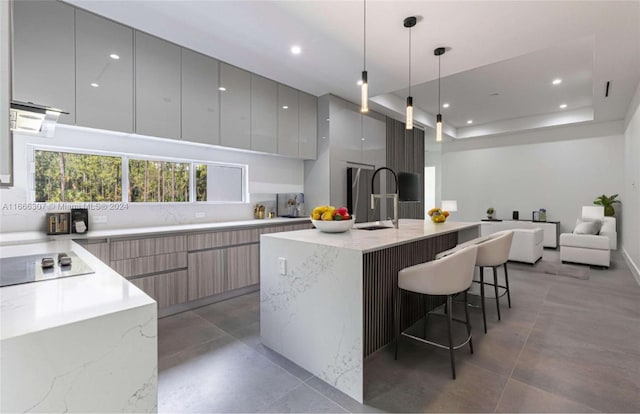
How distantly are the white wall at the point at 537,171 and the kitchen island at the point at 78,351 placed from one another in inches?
360

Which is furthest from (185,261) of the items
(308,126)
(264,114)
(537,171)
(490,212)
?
(537,171)

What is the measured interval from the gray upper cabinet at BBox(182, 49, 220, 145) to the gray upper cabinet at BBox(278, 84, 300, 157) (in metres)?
0.97

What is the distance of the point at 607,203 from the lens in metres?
6.53

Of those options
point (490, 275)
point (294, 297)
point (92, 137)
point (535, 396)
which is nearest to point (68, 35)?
point (92, 137)

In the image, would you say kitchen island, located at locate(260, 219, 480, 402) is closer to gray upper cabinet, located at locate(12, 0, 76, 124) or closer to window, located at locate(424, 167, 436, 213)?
gray upper cabinet, located at locate(12, 0, 76, 124)

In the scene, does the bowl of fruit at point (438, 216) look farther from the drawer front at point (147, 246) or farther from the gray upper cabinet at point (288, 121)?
the drawer front at point (147, 246)

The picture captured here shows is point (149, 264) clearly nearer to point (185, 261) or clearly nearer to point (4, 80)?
point (185, 261)

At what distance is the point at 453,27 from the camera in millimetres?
2836

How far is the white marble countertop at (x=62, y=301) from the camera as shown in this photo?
74cm

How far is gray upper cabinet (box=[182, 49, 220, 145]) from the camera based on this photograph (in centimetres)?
333

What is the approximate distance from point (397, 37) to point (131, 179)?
3179 millimetres

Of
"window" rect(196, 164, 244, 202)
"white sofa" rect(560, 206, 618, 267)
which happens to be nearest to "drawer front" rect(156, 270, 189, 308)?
"window" rect(196, 164, 244, 202)

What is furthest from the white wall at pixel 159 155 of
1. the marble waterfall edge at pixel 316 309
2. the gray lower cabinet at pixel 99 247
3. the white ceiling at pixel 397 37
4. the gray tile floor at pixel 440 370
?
the marble waterfall edge at pixel 316 309

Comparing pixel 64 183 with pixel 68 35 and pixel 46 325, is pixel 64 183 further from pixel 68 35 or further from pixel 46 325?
pixel 46 325
